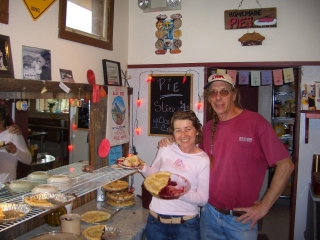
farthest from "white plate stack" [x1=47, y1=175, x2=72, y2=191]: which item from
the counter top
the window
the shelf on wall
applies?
the shelf on wall

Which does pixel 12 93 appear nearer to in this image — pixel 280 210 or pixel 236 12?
pixel 236 12

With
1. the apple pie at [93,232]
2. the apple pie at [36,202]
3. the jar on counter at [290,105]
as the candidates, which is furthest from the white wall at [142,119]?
the jar on counter at [290,105]

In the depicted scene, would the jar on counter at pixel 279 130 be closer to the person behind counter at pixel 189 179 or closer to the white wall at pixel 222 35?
the white wall at pixel 222 35

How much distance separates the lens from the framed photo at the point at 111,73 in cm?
350

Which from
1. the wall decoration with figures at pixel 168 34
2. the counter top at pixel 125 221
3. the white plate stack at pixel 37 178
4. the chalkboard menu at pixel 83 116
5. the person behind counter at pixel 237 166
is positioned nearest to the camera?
the person behind counter at pixel 237 166

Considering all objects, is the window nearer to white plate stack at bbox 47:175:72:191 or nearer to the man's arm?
white plate stack at bbox 47:175:72:191

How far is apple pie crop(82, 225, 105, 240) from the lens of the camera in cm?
248

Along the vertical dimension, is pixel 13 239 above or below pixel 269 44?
below

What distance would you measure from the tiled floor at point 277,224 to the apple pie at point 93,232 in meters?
3.20

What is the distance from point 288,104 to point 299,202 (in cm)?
318

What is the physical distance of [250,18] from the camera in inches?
143

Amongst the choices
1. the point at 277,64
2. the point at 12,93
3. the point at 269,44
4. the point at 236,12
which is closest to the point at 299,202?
the point at 277,64

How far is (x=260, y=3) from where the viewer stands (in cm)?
361

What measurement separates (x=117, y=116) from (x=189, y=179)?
1.58 metres
